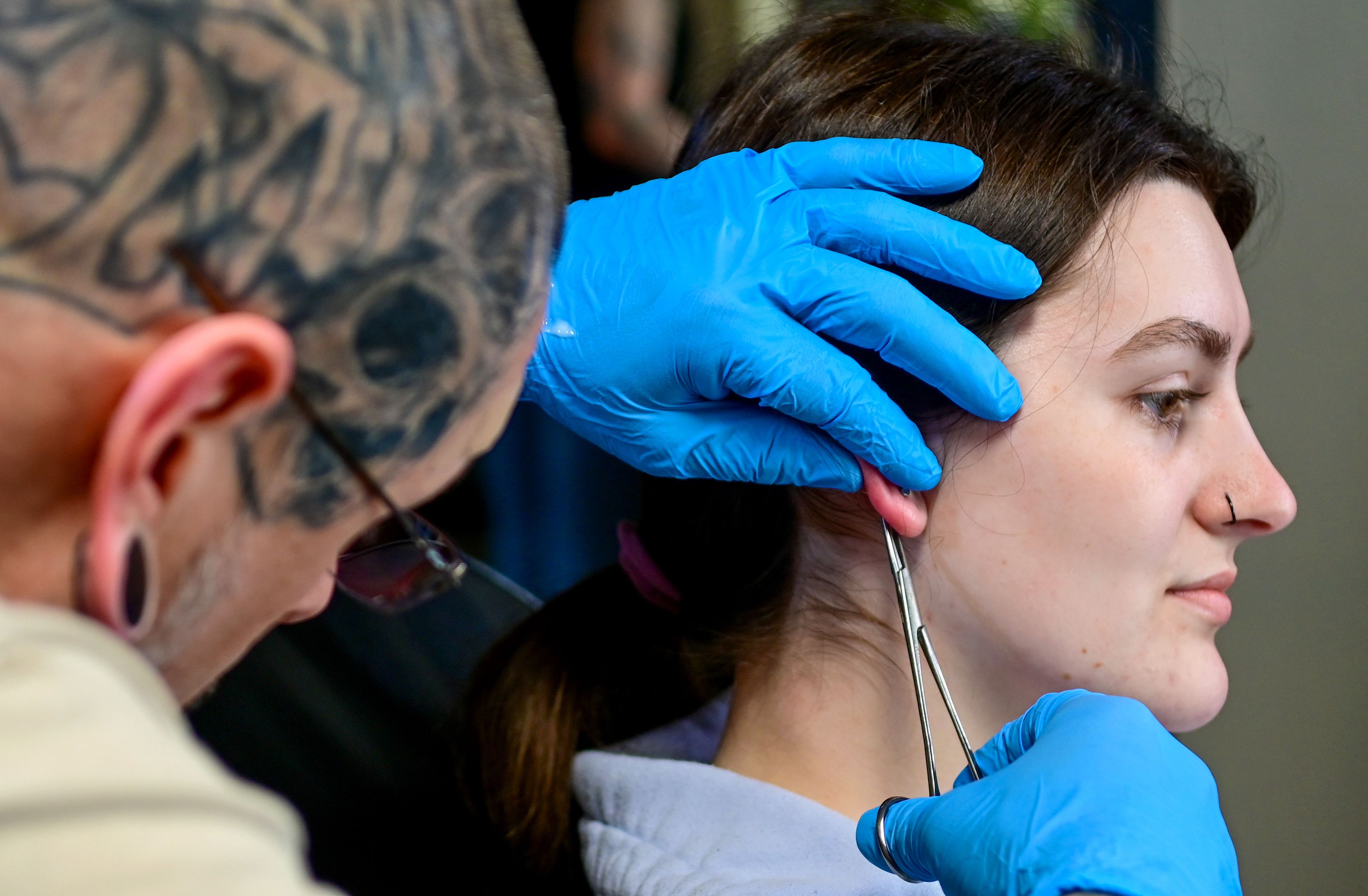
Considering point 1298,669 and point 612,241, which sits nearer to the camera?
point 612,241

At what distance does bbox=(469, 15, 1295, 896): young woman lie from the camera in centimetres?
97

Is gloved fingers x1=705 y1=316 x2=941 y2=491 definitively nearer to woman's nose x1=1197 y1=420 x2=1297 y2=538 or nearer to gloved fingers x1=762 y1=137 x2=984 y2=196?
gloved fingers x1=762 y1=137 x2=984 y2=196

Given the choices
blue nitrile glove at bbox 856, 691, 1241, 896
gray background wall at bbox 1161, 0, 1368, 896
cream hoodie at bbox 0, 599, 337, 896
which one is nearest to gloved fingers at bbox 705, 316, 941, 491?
blue nitrile glove at bbox 856, 691, 1241, 896

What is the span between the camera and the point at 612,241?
1.01m

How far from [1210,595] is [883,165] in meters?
0.52

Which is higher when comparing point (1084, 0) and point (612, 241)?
point (1084, 0)

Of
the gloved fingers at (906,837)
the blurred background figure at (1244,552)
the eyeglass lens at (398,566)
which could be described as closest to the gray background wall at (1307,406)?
the blurred background figure at (1244,552)

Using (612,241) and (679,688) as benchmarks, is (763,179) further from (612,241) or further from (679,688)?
(679,688)

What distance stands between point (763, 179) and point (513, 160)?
445 mm

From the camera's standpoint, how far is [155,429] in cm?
44

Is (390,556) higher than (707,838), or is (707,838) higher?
(390,556)

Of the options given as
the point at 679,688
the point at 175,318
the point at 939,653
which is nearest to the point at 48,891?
the point at 175,318

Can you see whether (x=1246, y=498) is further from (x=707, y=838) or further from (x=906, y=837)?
(x=707, y=838)

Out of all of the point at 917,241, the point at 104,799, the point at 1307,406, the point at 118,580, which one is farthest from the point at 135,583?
the point at 1307,406
